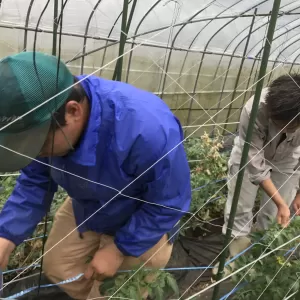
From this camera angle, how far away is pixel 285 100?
1.68 metres

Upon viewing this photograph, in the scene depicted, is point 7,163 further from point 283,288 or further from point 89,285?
point 283,288

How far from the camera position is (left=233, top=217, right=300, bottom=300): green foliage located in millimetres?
1592

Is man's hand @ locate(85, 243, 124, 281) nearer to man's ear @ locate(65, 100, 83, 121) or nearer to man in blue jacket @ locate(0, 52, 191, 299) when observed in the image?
man in blue jacket @ locate(0, 52, 191, 299)

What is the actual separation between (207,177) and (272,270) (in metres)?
1.43

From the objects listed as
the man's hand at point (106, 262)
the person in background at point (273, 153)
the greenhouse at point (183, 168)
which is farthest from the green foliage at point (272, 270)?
the man's hand at point (106, 262)

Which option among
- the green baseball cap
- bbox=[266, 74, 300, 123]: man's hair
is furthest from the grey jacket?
the green baseball cap

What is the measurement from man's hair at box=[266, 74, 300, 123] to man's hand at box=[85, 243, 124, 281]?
95 centimetres

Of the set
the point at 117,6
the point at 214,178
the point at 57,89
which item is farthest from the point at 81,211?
the point at 117,6

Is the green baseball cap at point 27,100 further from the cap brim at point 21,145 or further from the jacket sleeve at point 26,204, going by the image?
the jacket sleeve at point 26,204

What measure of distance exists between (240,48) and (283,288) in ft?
18.5

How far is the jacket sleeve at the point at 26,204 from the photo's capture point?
1.34 m

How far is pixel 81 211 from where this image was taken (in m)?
1.47

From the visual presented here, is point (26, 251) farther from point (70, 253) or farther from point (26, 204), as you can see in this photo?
point (26, 204)

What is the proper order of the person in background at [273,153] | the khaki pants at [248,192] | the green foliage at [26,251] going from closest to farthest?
the person in background at [273,153] < the green foliage at [26,251] < the khaki pants at [248,192]
